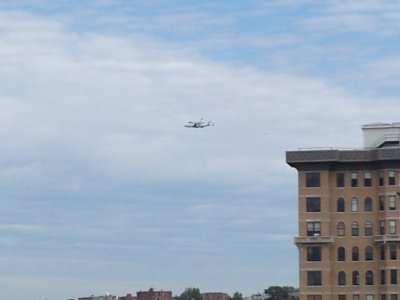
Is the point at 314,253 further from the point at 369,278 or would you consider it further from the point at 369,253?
the point at 369,278

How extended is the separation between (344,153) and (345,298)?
63.8 feet

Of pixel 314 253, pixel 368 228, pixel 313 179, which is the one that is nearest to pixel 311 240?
pixel 314 253

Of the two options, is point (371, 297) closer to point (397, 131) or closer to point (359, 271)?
point (359, 271)

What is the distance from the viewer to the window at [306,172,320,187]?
17950 centimetres

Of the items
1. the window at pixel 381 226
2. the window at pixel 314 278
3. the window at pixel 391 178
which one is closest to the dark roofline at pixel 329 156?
the window at pixel 391 178

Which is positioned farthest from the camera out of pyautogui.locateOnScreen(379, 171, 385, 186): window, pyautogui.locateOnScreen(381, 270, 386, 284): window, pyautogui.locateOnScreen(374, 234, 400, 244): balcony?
pyautogui.locateOnScreen(379, 171, 385, 186): window

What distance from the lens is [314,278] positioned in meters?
178

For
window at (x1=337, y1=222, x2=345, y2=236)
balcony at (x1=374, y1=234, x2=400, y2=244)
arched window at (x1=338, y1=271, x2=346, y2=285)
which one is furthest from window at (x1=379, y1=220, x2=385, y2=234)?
arched window at (x1=338, y1=271, x2=346, y2=285)

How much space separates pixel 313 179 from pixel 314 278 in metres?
13.2

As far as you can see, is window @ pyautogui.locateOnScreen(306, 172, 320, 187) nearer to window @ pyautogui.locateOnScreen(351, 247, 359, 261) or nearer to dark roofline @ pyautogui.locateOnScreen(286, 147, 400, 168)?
dark roofline @ pyautogui.locateOnScreen(286, 147, 400, 168)

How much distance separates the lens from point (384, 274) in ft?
581

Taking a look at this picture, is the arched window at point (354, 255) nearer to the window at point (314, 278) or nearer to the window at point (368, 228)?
the window at point (368, 228)

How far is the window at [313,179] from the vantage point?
17950 cm

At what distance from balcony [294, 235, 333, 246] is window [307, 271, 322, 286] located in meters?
3.99
